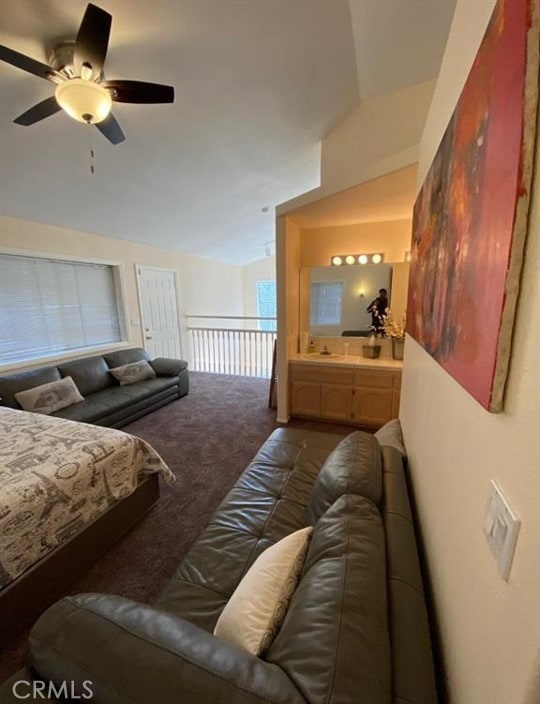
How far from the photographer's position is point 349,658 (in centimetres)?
62

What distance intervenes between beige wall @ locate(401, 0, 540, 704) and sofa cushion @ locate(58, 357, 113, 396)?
12.3 ft

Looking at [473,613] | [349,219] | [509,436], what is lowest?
[473,613]

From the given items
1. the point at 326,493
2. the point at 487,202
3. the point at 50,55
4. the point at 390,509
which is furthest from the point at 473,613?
the point at 50,55

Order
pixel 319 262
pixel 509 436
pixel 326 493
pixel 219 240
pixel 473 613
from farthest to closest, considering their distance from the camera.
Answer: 1. pixel 219 240
2. pixel 319 262
3. pixel 326 493
4. pixel 473 613
5. pixel 509 436

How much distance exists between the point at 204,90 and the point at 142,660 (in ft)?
10.0

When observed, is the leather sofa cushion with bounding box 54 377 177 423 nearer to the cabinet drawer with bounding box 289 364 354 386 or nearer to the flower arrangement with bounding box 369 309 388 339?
the cabinet drawer with bounding box 289 364 354 386

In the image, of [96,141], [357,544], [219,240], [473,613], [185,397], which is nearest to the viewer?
[473,613]

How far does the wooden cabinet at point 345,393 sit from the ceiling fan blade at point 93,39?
109 inches

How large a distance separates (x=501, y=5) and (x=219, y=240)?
18.9 feet

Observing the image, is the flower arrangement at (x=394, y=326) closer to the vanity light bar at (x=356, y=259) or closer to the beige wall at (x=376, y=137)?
the vanity light bar at (x=356, y=259)

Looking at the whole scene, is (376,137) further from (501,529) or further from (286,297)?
(501,529)

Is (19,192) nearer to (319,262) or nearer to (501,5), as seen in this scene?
(319,262)

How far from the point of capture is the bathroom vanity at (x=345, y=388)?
314 cm

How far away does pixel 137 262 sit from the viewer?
4.96m
